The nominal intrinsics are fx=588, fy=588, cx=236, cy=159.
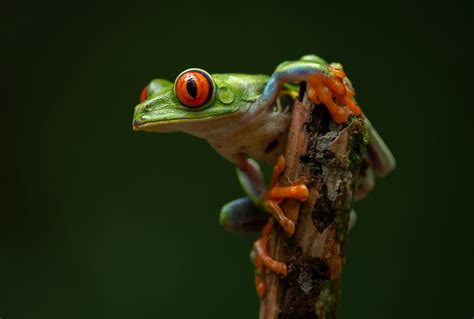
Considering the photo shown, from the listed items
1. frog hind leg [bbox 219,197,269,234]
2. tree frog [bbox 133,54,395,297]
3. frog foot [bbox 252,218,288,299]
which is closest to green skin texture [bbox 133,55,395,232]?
tree frog [bbox 133,54,395,297]

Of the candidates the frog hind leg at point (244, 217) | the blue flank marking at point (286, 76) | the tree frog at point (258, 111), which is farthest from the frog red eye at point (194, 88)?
the frog hind leg at point (244, 217)

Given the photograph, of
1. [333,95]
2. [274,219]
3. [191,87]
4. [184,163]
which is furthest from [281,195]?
[184,163]

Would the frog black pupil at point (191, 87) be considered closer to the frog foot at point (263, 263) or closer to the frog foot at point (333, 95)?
the frog foot at point (333, 95)

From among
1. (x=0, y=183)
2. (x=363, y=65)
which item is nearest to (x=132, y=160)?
(x=0, y=183)

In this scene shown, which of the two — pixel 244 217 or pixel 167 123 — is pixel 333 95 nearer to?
pixel 167 123

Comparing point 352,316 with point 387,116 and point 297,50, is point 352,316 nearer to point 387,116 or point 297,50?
point 387,116

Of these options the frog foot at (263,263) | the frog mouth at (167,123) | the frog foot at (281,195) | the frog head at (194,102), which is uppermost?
the frog head at (194,102)

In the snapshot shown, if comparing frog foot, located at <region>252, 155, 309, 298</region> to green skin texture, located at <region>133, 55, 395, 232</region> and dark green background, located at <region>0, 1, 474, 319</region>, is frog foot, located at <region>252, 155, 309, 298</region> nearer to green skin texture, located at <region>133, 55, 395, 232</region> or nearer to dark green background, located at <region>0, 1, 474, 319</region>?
green skin texture, located at <region>133, 55, 395, 232</region>
